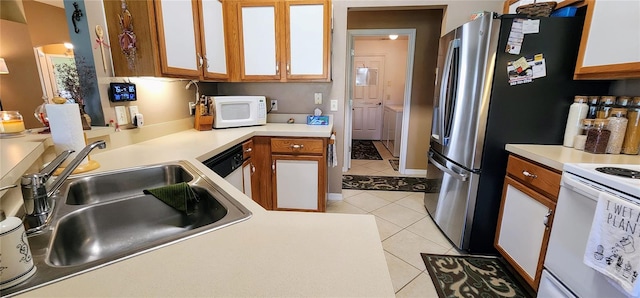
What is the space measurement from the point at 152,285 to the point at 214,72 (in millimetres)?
2016

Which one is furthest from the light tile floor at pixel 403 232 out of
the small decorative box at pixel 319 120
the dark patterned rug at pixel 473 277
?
the small decorative box at pixel 319 120

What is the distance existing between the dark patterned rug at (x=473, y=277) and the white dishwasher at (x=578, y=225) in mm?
274

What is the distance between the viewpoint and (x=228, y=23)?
239 cm

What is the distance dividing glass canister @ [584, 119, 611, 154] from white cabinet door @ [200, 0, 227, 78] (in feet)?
8.61

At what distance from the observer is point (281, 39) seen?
7.90 ft

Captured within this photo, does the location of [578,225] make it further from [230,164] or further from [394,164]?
[394,164]

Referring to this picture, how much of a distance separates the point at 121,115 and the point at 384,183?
291cm

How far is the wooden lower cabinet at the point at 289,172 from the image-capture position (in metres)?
2.34

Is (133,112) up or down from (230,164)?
up

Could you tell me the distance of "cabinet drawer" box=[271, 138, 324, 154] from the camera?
7.63 ft

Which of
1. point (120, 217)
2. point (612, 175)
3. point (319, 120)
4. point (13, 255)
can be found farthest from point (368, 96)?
point (13, 255)

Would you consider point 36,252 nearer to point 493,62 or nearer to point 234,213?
point 234,213

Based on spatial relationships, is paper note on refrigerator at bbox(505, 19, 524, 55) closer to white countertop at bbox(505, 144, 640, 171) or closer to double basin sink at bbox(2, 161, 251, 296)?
white countertop at bbox(505, 144, 640, 171)

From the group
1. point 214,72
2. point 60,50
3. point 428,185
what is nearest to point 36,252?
point 60,50
